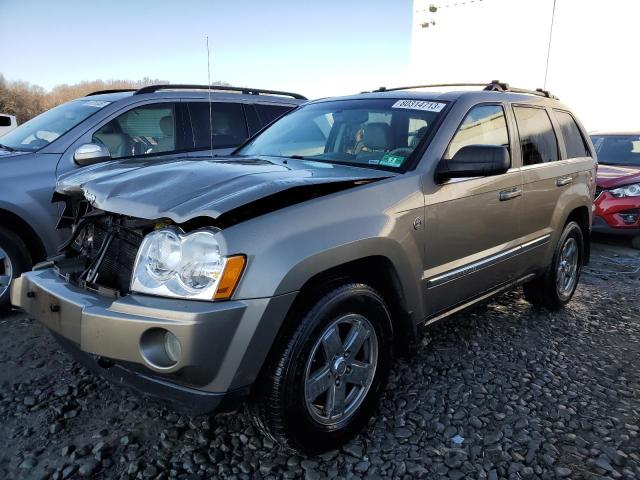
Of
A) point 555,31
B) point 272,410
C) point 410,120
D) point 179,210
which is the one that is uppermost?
point 555,31

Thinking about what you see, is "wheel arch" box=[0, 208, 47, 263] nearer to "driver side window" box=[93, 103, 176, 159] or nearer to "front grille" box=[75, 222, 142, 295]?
"driver side window" box=[93, 103, 176, 159]

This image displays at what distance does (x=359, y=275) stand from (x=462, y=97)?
1.46 m

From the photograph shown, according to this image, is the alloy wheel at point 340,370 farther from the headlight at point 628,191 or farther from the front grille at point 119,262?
the headlight at point 628,191

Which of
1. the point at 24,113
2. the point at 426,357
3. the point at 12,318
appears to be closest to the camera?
the point at 426,357

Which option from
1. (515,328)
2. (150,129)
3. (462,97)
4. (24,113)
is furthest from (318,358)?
(24,113)

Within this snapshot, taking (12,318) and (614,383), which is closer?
(614,383)

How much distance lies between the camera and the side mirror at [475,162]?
2.65 metres

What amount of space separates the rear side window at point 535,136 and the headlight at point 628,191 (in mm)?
3495

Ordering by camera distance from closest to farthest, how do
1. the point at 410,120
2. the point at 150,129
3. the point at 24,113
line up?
the point at 410,120
the point at 150,129
the point at 24,113

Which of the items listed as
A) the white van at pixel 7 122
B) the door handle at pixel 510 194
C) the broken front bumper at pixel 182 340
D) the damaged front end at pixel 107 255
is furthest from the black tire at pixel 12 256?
the white van at pixel 7 122

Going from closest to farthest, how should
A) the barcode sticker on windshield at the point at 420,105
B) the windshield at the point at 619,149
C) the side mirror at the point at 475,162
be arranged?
the side mirror at the point at 475,162
the barcode sticker on windshield at the point at 420,105
the windshield at the point at 619,149

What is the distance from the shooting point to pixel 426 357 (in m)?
3.35

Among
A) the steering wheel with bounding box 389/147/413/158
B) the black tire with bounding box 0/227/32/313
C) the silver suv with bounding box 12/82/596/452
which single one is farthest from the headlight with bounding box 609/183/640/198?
the black tire with bounding box 0/227/32/313

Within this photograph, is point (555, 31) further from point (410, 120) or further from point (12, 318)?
point (12, 318)
